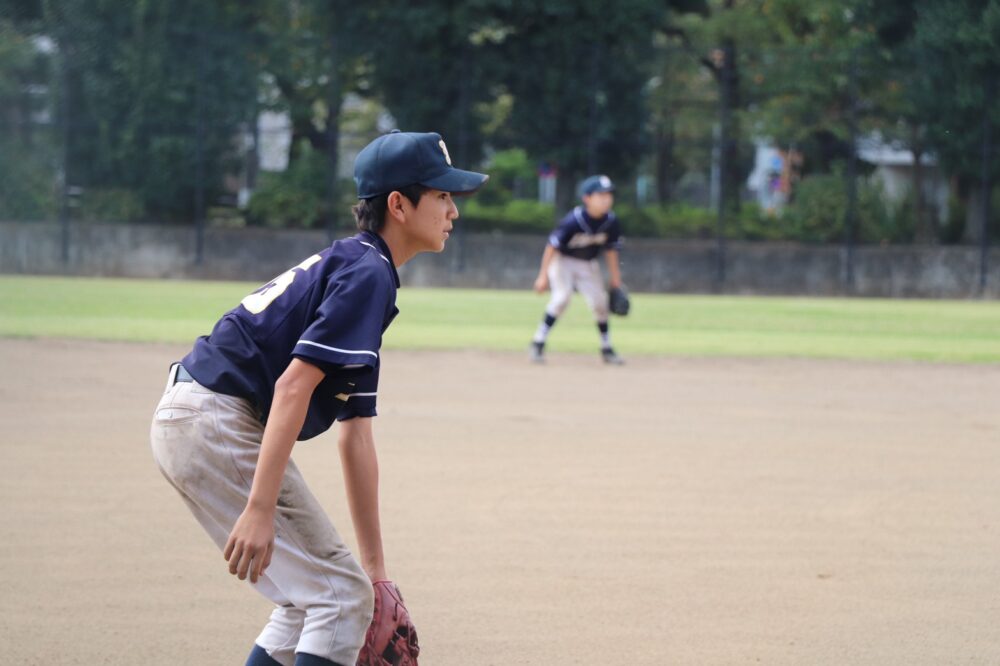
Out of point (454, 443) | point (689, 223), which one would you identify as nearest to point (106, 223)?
point (689, 223)

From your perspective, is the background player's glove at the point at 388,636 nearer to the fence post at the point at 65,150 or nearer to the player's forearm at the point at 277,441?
the player's forearm at the point at 277,441

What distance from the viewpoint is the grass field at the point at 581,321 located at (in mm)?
14539

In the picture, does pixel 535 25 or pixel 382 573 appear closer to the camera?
pixel 382 573

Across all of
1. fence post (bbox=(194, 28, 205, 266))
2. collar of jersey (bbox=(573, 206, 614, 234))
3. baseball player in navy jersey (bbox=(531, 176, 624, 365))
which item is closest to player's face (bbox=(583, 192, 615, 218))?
baseball player in navy jersey (bbox=(531, 176, 624, 365))

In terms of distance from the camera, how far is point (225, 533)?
10.0 feet

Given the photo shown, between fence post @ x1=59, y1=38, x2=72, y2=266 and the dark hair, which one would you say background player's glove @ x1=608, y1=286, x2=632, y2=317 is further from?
fence post @ x1=59, y1=38, x2=72, y2=266

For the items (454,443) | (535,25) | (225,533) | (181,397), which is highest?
(535,25)

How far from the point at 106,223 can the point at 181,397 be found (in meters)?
21.8

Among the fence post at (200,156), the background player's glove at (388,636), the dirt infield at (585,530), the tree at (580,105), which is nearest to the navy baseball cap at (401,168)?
the background player's glove at (388,636)

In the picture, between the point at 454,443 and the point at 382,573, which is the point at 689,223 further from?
the point at 382,573

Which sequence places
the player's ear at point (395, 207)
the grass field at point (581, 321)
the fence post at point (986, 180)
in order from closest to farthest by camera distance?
the player's ear at point (395, 207) → the grass field at point (581, 321) → the fence post at point (986, 180)

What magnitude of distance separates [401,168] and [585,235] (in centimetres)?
1031

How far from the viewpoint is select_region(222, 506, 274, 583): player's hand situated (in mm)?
2801

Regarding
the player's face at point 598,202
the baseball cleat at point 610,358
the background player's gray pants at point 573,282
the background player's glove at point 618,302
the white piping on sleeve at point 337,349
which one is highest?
the player's face at point 598,202
